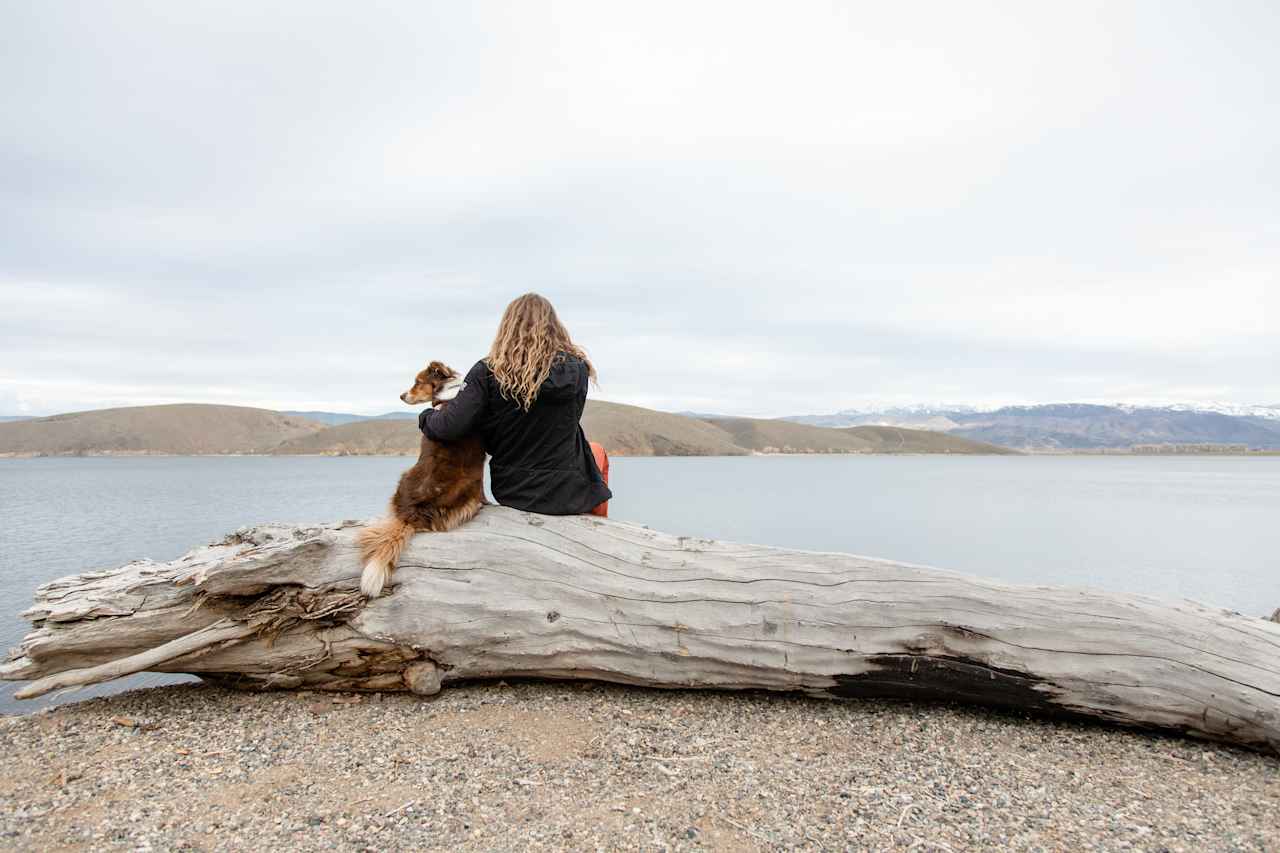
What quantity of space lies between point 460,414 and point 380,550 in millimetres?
1334

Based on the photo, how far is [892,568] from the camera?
18.5 ft

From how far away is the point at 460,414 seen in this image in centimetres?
524

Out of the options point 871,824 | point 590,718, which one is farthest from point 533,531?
point 871,824

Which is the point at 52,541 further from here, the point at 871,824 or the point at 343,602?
the point at 871,824

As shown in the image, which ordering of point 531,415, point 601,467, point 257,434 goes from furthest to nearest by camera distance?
point 257,434, point 601,467, point 531,415

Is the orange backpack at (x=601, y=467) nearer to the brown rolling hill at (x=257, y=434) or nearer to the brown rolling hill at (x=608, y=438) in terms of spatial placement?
the brown rolling hill at (x=608, y=438)

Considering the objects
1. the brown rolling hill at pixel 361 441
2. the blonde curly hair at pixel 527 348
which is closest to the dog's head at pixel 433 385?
the blonde curly hair at pixel 527 348

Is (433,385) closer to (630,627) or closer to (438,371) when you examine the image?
(438,371)

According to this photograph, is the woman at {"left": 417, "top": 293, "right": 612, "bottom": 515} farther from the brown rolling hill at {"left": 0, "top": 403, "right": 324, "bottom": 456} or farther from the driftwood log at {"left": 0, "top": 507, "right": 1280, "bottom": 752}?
the brown rolling hill at {"left": 0, "top": 403, "right": 324, "bottom": 456}

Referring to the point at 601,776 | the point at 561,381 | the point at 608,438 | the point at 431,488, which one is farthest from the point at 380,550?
the point at 608,438

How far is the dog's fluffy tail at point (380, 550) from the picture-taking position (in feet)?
17.5

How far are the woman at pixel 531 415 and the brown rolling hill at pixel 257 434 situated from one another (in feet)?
437

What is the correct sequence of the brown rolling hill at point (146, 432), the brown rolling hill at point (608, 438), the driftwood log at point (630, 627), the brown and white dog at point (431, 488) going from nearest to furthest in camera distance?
the driftwood log at point (630, 627) → the brown and white dog at point (431, 488) → the brown rolling hill at point (608, 438) → the brown rolling hill at point (146, 432)

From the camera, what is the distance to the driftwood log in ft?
16.5
